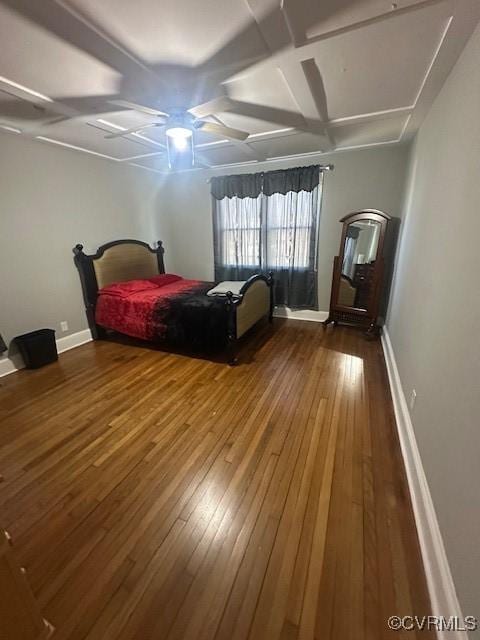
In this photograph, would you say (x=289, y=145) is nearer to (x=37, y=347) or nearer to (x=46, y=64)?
(x=46, y=64)

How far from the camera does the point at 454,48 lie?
156cm

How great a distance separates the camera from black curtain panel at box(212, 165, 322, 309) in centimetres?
400

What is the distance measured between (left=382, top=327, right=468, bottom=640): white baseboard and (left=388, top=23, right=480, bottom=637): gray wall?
0.17 feet

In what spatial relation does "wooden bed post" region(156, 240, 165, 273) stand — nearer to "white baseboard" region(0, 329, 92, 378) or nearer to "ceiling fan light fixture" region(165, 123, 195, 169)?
"white baseboard" region(0, 329, 92, 378)

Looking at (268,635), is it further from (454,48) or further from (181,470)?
(454,48)

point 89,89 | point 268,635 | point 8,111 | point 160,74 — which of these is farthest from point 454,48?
point 8,111

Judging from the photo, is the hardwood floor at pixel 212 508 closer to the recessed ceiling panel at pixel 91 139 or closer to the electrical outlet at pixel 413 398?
the electrical outlet at pixel 413 398

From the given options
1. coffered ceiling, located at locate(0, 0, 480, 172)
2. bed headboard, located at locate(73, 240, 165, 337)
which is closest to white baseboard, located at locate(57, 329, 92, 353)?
bed headboard, located at locate(73, 240, 165, 337)

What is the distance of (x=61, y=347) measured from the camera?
347 cm

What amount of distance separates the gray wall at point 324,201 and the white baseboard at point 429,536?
2.81 meters

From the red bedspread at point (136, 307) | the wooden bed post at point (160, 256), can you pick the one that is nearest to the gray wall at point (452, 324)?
the red bedspread at point (136, 307)

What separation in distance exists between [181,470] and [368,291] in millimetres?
3262

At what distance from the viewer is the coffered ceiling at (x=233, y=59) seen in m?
1.32

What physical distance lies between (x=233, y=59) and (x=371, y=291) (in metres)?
2.99
